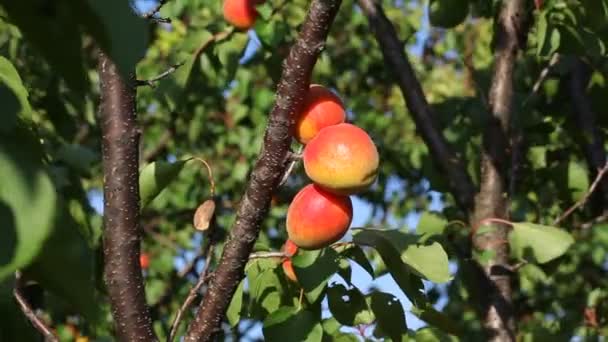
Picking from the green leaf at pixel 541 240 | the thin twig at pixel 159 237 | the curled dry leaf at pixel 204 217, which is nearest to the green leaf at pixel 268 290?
the curled dry leaf at pixel 204 217

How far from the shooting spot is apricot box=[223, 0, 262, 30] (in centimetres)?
174

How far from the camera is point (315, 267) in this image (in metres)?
1.06

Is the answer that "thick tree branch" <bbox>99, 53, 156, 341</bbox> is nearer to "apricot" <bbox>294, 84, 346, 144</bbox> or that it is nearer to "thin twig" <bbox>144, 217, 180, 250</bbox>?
"apricot" <bbox>294, 84, 346, 144</bbox>

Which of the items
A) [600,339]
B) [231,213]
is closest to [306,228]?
[600,339]

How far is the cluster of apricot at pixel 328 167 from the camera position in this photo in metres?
0.92

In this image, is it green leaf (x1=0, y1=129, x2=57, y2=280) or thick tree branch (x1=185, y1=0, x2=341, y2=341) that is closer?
green leaf (x1=0, y1=129, x2=57, y2=280)

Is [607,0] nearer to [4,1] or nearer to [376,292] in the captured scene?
[376,292]

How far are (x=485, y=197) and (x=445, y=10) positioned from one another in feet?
1.07

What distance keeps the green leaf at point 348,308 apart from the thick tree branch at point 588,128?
90 cm

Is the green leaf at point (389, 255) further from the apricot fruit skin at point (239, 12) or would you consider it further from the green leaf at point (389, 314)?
the apricot fruit skin at point (239, 12)

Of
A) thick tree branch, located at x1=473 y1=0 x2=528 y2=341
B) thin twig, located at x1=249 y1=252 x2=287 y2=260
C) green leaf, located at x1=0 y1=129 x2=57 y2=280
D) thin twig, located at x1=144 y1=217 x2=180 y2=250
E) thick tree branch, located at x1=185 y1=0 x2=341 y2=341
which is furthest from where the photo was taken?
thin twig, located at x1=144 y1=217 x2=180 y2=250

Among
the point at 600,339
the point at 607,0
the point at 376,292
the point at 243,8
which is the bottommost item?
the point at 600,339

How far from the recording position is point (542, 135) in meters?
2.03

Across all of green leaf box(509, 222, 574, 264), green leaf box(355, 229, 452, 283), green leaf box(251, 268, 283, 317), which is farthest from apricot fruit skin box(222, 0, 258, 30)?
green leaf box(355, 229, 452, 283)
